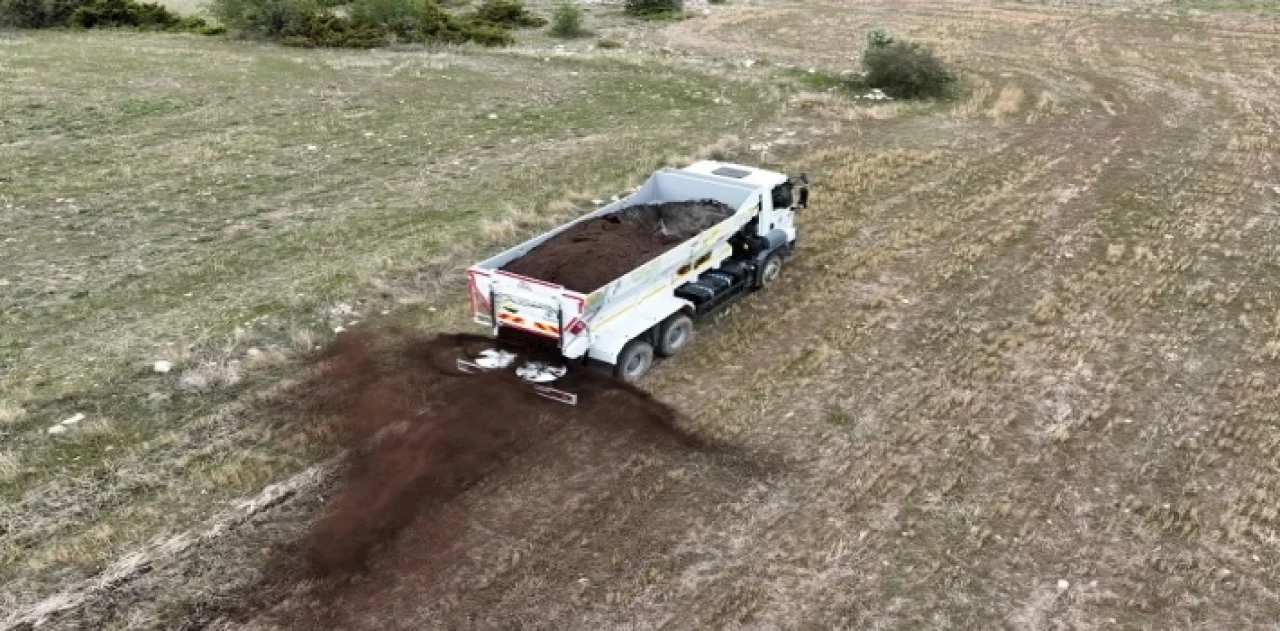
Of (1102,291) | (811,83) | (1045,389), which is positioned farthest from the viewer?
(811,83)

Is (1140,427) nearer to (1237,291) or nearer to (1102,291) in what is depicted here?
(1102,291)

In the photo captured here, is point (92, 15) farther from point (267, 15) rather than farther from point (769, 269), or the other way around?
point (769, 269)

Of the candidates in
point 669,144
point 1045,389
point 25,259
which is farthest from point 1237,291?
point 25,259

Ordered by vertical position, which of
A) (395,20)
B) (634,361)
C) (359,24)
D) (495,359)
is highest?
(395,20)

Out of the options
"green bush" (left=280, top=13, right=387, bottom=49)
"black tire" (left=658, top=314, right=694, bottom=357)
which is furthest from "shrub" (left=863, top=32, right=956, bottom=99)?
"green bush" (left=280, top=13, right=387, bottom=49)

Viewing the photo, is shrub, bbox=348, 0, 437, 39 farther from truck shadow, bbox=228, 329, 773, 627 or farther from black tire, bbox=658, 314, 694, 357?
black tire, bbox=658, 314, 694, 357

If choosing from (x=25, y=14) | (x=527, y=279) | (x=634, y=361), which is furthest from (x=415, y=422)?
(x=25, y=14)
